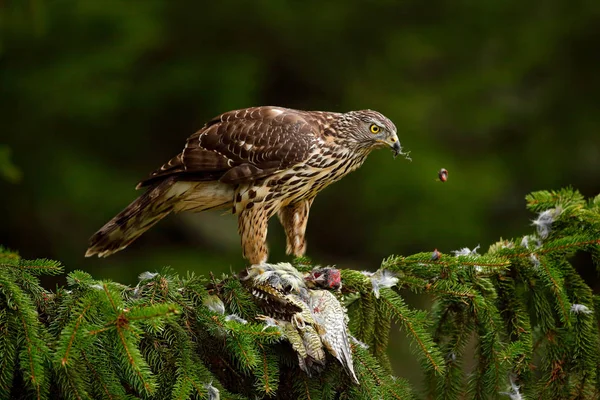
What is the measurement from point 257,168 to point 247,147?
0.34 feet

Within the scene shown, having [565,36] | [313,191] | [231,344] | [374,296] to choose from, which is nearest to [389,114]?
[565,36]

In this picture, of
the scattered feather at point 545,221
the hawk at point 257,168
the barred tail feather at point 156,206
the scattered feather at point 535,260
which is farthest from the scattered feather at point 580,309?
the barred tail feather at point 156,206

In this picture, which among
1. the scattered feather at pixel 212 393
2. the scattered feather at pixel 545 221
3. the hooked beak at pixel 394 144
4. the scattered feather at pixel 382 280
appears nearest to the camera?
the scattered feather at pixel 212 393

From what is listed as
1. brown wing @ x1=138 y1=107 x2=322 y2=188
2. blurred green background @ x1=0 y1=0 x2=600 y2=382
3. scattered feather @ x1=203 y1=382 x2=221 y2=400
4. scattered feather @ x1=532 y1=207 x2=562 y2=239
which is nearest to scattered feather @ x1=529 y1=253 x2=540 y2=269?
scattered feather @ x1=532 y1=207 x2=562 y2=239

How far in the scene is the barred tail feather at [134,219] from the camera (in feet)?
13.6

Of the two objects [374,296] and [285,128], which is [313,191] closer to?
[285,128]

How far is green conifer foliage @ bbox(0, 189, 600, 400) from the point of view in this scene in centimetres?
257

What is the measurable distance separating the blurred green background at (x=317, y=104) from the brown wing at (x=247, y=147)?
4.79 metres

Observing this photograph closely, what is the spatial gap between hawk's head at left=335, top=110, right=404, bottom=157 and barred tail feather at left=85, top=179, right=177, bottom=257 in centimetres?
77

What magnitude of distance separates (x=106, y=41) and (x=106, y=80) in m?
0.38

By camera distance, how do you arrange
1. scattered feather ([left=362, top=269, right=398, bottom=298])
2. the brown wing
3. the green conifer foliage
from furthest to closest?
the brown wing
scattered feather ([left=362, top=269, right=398, bottom=298])
the green conifer foliage

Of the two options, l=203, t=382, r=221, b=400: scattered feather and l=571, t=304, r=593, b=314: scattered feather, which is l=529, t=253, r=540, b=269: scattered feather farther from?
l=203, t=382, r=221, b=400: scattered feather

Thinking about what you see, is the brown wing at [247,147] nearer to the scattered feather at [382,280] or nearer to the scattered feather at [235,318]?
the scattered feather at [382,280]

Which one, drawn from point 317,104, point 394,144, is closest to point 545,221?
point 394,144
